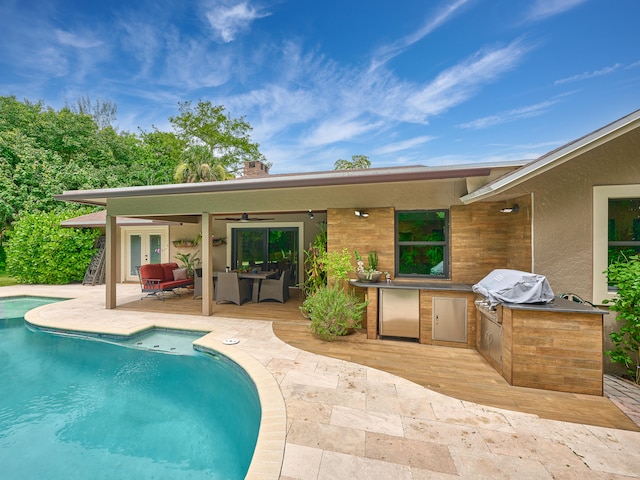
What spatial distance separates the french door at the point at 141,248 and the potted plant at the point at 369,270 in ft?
32.7

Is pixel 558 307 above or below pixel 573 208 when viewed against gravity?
below

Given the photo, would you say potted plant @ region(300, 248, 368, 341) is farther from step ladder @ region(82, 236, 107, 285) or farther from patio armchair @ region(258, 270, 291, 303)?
step ladder @ region(82, 236, 107, 285)

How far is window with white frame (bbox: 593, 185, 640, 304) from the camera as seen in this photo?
4.17 metres

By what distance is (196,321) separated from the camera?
6586 mm

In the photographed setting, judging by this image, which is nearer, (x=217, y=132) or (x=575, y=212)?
(x=575, y=212)

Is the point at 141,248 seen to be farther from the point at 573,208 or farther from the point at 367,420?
the point at 573,208

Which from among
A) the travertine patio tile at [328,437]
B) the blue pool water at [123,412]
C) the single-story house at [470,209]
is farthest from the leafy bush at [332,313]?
the travertine patio tile at [328,437]

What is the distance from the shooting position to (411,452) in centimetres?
243

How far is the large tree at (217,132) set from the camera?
2370 centimetres

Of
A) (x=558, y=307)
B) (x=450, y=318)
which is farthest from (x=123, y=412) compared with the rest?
(x=558, y=307)

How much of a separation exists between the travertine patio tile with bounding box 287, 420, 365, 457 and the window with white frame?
166 inches

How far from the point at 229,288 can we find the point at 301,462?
6.47 metres

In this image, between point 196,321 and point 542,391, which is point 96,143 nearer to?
point 196,321

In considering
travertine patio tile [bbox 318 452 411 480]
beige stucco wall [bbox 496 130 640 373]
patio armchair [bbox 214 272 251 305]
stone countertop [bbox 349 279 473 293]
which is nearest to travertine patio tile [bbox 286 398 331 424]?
travertine patio tile [bbox 318 452 411 480]
